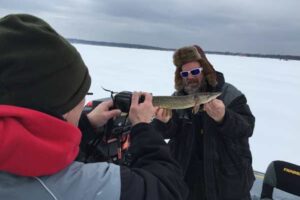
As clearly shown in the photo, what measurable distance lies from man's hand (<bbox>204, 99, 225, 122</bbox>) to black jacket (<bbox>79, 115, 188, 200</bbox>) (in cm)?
132

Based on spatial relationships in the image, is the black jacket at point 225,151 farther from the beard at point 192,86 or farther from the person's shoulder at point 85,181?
the person's shoulder at point 85,181

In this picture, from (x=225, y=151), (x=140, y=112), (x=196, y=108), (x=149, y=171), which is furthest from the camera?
(x=196, y=108)

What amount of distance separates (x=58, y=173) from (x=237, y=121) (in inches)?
69.7

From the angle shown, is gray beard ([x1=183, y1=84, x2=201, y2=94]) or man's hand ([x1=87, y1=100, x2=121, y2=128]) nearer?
man's hand ([x1=87, y1=100, x2=121, y2=128])

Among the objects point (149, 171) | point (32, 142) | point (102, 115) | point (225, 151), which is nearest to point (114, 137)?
point (102, 115)

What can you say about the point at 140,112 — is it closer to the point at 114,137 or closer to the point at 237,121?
the point at 114,137

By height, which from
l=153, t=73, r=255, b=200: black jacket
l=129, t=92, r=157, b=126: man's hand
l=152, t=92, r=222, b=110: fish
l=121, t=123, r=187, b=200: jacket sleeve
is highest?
l=129, t=92, r=157, b=126: man's hand

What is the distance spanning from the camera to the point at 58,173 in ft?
3.14

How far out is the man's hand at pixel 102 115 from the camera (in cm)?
162

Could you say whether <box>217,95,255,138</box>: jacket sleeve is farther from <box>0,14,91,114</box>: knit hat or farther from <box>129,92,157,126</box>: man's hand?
<box>0,14,91,114</box>: knit hat

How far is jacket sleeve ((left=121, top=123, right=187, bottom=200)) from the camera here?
1024mm

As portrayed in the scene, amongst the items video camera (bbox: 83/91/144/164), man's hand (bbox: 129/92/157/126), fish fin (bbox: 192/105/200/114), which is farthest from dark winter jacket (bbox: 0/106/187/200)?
fish fin (bbox: 192/105/200/114)

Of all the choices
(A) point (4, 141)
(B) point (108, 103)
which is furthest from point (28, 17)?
(B) point (108, 103)

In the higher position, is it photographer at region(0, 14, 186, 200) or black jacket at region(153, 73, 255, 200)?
photographer at region(0, 14, 186, 200)
